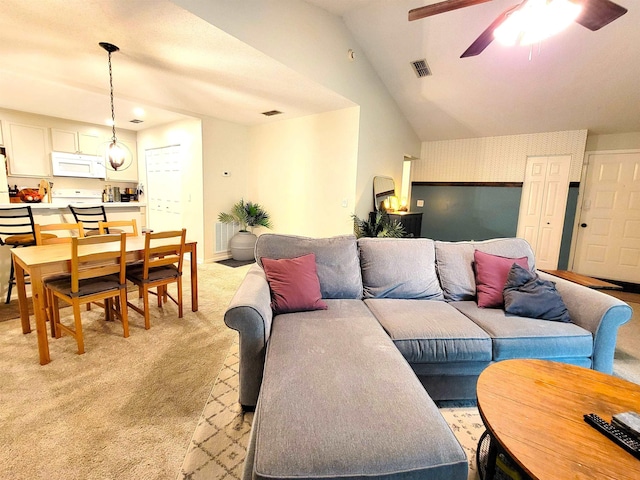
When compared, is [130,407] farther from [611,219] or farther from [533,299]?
[611,219]

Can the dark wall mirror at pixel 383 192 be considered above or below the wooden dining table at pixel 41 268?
above

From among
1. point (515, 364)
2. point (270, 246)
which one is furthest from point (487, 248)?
point (270, 246)

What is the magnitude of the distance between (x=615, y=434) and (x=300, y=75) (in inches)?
133

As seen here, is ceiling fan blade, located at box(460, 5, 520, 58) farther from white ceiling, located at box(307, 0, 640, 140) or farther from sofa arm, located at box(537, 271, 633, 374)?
sofa arm, located at box(537, 271, 633, 374)

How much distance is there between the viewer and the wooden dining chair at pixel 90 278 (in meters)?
2.14

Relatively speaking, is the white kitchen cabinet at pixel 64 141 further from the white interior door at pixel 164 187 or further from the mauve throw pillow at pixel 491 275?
the mauve throw pillow at pixel 491 275

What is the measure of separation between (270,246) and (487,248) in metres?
1.84

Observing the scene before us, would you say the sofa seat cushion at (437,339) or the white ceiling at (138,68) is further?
the white ceiling at (138,68)

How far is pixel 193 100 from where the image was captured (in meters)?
4.03

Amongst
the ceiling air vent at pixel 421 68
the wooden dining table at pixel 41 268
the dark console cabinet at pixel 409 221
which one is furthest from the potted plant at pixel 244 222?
the ceiling air vent at pixel 421 68

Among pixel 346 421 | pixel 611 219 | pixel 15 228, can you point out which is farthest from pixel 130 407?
pixel 611 219

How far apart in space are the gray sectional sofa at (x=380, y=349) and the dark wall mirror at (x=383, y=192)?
2213mm

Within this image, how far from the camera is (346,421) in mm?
1019

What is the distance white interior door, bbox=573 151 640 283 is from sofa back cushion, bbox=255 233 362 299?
15.8 feet
